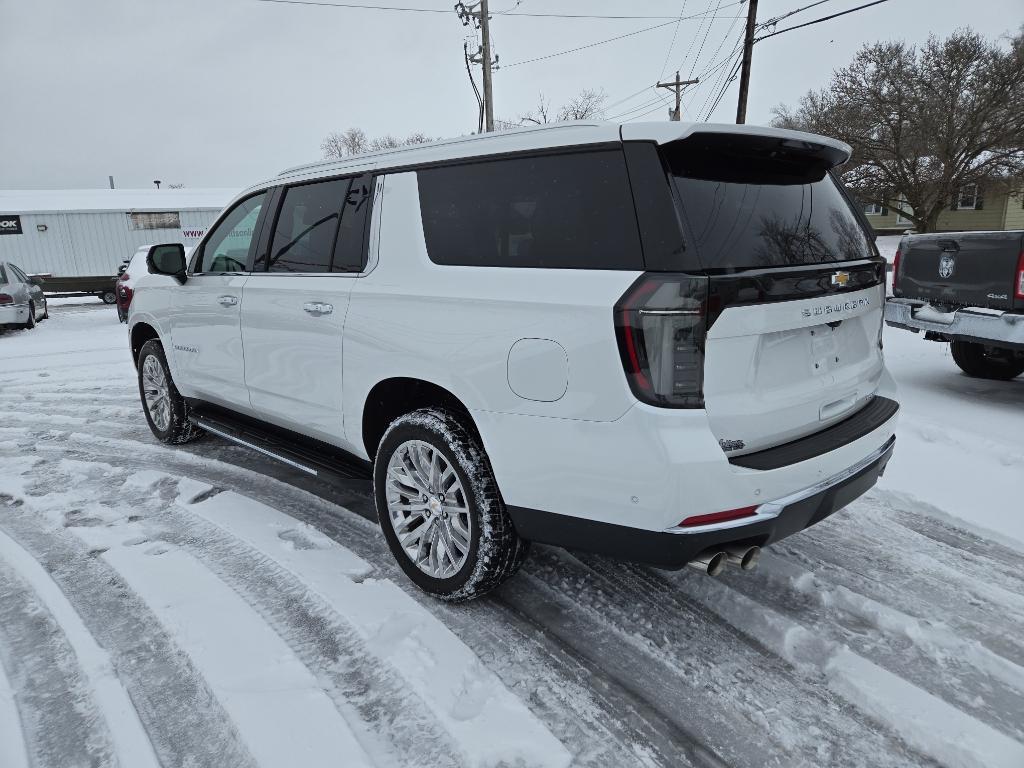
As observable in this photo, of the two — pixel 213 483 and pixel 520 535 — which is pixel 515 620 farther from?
pixel 213 483

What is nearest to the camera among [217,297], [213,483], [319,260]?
[319,260]

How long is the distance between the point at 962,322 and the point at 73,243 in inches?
983

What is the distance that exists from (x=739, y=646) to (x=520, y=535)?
961mm

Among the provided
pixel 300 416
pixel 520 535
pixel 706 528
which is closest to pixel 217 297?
pixel 300 416

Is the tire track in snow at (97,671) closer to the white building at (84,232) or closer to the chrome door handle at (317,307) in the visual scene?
the chrome door handle at (317,307)

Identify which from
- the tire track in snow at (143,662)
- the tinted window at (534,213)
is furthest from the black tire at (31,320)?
the tinted window at (534,213)

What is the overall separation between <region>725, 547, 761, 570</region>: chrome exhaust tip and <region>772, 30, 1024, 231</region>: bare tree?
3443 centimetres

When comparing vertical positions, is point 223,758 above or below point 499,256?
below

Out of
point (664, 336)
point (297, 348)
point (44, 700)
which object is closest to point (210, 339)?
point (297, 348)

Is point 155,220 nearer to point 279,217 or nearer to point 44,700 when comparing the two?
point 279,217

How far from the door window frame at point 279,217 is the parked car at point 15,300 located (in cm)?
1229

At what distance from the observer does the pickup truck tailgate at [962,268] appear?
5.51 meters

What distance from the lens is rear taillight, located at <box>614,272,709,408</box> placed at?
83.4 inches

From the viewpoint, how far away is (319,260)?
343 centimetres
